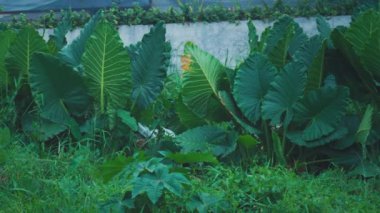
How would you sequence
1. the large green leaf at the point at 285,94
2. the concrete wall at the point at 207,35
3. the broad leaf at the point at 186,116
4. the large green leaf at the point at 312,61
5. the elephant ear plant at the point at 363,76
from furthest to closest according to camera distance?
the concrete wall at the point at 207,35
the broad leaf at the point at 186,116
the large green leaf at the point at 312,61
the large green leaf at the point at 285,94
the elephant ear plant at the point at 363,76

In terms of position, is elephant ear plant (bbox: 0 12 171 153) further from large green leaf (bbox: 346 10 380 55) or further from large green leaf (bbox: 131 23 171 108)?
large green leaf (bbox: 346 10 380 55)

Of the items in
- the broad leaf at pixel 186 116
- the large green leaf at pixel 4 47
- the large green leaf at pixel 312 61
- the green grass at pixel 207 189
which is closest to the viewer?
the green grass at pixel 207 189

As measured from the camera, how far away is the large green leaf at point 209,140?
5.52 meters

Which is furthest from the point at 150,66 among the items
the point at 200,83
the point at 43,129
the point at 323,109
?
the point at 323,109

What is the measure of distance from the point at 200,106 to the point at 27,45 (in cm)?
154

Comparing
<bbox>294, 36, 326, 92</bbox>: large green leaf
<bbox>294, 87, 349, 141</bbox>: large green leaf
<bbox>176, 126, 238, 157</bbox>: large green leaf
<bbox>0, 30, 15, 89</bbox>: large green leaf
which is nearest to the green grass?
<bbox>176, 126, 238, 157</bbox>: large green leaf

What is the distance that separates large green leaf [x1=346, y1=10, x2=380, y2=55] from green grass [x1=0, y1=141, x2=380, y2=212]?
41.5 inches

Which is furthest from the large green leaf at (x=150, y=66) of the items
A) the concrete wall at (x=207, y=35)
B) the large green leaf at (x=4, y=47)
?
the concrete wall at (x=207, y=35)

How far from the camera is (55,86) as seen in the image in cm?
588

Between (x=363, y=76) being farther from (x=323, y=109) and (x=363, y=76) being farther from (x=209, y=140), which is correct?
(x=209, y=140)

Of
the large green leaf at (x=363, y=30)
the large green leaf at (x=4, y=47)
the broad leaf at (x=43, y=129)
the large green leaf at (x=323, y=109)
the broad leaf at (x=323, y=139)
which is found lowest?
the broad leaf at (x=43, y=129)

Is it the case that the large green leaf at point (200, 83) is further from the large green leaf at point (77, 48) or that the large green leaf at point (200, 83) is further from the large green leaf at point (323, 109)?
the large green leaf at point (77, 48)

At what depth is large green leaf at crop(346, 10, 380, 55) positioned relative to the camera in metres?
5.59

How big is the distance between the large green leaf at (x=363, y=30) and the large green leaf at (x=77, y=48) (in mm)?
2128
